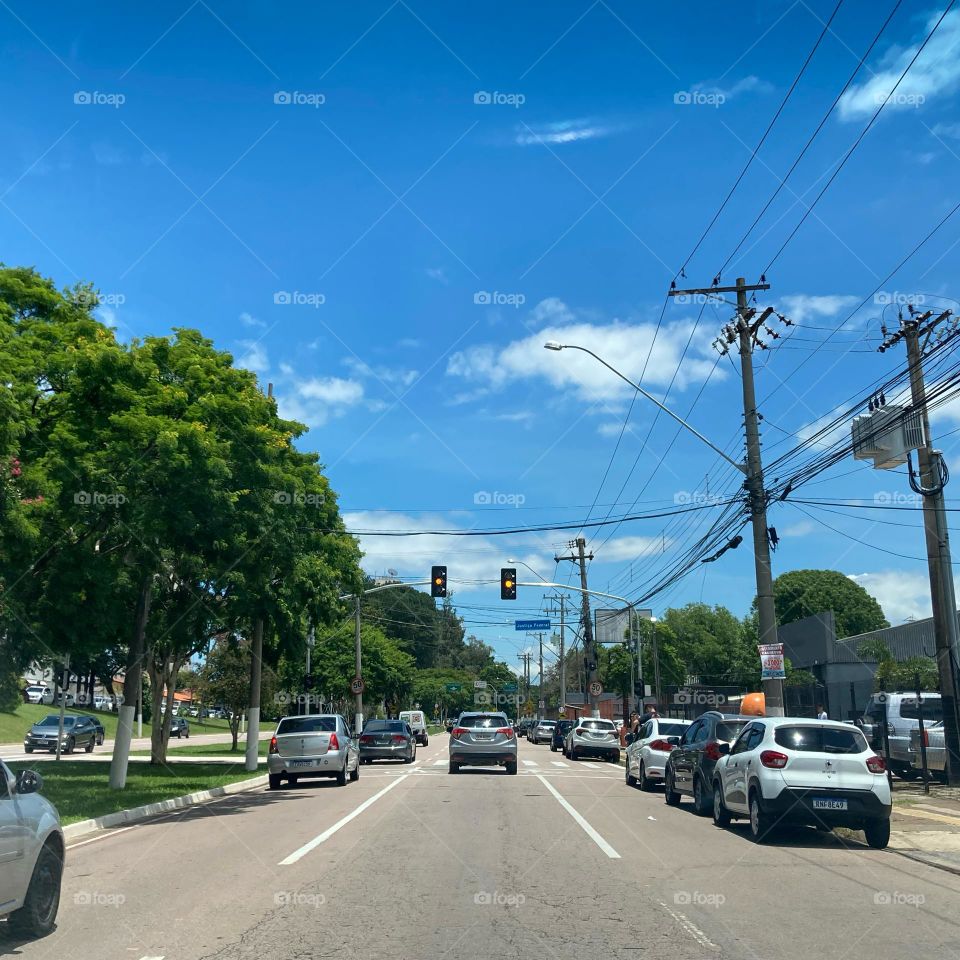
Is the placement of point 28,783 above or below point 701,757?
above

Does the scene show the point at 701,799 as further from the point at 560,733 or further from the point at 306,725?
the point at 560,733

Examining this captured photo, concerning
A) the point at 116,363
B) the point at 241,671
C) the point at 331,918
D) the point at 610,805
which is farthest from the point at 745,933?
the point at 241,671

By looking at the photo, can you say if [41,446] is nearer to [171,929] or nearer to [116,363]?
[116,363]

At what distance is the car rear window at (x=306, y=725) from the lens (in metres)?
24.2

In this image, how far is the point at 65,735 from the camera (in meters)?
42.2

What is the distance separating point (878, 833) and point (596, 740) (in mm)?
26770

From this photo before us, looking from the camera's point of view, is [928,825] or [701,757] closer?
[928,825]

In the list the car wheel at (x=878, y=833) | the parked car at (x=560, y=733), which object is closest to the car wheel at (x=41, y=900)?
the car wheel at (x=878, y=833)

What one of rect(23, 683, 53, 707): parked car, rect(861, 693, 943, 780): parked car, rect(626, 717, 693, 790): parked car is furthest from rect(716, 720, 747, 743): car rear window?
rect(23, 683, 53, 707): parked car

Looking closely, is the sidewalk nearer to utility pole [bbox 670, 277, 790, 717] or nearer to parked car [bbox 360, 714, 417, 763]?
utility pole [bbox 670, 277, 790, 717]

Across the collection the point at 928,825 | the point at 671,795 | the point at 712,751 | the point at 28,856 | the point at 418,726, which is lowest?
the point at 928,825

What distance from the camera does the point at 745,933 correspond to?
26.1 feet

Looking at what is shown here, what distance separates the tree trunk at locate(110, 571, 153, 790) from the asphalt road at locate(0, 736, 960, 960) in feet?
16.7

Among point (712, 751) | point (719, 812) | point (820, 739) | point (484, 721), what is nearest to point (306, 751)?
point (484, 721)
